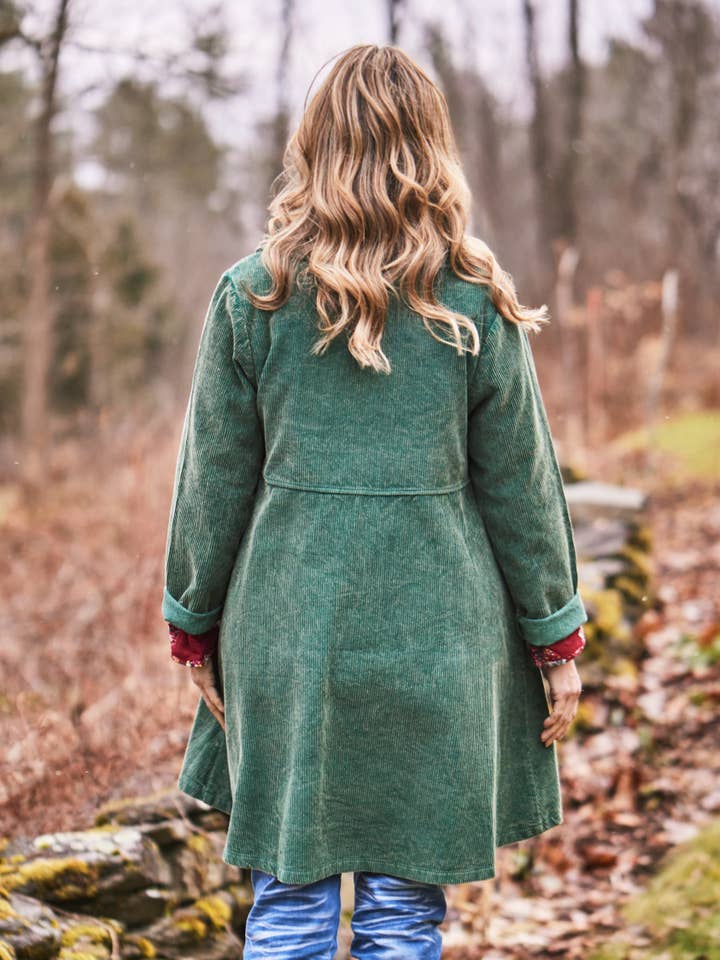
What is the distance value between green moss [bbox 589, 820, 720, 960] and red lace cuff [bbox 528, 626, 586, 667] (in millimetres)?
1078

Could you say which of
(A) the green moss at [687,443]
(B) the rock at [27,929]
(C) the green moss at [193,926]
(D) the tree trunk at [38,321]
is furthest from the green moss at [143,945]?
(D) the tree trunk at [38,321]

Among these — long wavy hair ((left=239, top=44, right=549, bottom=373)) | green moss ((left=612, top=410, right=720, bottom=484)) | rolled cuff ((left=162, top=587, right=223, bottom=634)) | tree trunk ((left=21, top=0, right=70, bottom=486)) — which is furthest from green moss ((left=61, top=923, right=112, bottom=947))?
tree trunk ((left=21, top=0, right=70, bottom=486))

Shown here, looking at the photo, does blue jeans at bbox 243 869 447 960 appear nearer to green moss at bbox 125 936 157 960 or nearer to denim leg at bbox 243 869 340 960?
denim leg at bbox 243 869 340 960

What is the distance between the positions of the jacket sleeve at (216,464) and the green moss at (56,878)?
0.80 m

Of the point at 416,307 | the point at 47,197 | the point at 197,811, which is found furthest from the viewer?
the point at 47,197

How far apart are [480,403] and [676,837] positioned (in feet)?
6.83

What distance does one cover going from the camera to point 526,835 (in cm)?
203

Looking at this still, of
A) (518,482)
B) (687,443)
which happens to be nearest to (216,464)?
(518,482)

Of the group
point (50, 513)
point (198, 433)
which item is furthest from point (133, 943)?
point (50, 513)

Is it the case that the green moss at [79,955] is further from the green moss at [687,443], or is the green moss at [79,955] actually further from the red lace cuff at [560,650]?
the green moss at [687,443]

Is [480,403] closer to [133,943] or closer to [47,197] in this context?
[133,943]

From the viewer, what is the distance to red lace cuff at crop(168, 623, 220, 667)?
2.02 meters

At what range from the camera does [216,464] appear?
1.91m

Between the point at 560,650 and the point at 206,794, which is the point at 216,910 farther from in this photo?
the point at 560,650
